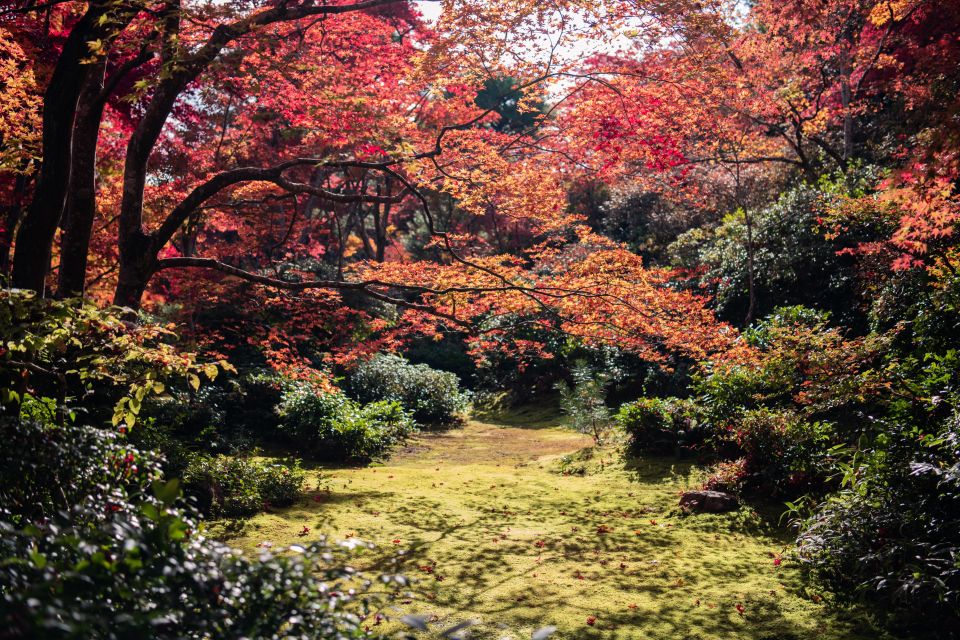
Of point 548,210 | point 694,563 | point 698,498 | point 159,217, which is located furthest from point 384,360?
point 694,563

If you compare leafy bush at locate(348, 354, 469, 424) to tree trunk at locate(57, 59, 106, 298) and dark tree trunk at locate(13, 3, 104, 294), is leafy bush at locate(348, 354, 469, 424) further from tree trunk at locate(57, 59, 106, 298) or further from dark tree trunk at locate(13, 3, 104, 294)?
dark tree trunk at locate(13, 3, 104, 294)

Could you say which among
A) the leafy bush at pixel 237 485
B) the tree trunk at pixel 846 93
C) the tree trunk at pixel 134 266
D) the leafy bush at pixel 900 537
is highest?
the tree trunk at pixel 846 93

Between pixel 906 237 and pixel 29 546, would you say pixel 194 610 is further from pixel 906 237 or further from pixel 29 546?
pixel 906 237

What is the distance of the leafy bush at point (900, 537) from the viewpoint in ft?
11.6

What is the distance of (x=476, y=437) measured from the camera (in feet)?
39.8

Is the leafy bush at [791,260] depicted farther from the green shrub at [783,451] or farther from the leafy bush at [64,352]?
the leafy bush at [64,352]

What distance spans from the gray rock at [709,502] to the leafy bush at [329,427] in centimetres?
483

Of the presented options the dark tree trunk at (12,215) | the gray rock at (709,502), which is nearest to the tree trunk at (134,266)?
the dark tree trunk at (12,215)

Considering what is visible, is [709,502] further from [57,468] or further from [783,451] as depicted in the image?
[57,468]

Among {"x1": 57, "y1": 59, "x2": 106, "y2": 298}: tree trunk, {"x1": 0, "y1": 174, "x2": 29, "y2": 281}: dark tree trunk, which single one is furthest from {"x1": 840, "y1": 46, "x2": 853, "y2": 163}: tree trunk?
{"x1": 0, "y1": 174, "x2": 29, "y2": 281}: dark tree trunk

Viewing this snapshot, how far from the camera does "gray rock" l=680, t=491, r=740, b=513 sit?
6145mm

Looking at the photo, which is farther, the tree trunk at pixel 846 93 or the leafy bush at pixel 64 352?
the tree trunk at pixel 846 93

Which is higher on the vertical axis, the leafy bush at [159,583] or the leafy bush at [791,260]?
the leafy bush at [791,260]

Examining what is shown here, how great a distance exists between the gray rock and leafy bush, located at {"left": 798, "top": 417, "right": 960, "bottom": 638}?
1.55 meters
